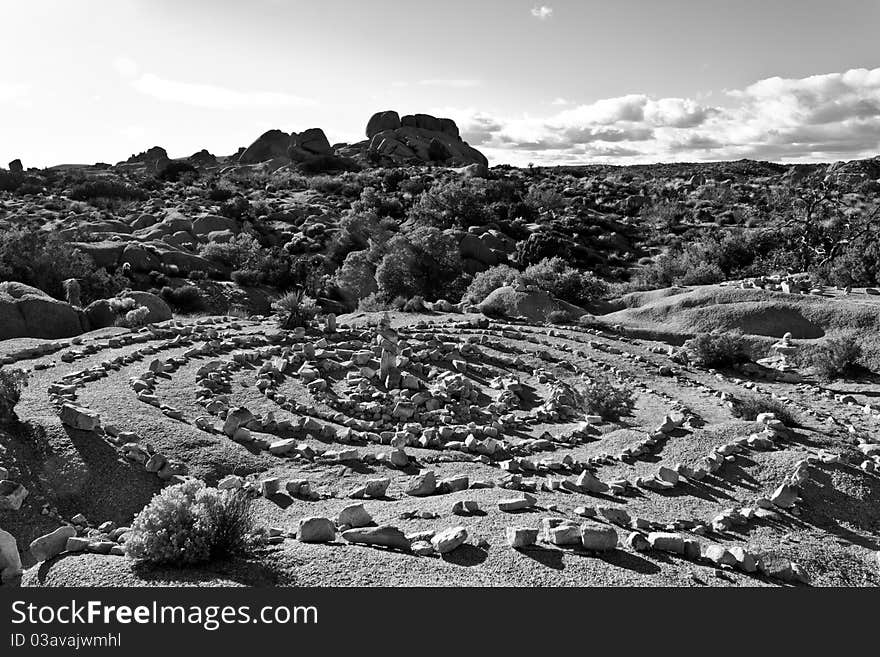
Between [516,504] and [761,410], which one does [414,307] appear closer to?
[761,410]

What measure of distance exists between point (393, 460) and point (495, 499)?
214 cm

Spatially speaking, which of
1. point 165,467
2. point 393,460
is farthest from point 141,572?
point 393,460

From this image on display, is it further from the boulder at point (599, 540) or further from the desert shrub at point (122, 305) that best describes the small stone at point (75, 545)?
the desert shrub at point (122, 305)

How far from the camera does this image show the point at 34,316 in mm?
17031

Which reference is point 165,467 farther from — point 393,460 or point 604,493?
point 604,493

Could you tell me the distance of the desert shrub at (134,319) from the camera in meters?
18.2

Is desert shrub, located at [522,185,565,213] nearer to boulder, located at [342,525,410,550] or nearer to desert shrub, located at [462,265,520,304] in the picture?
desert shrub, located at [462,265,520,304]

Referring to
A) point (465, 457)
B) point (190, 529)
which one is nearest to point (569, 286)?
point (465, 457)

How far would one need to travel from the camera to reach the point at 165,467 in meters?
8.67

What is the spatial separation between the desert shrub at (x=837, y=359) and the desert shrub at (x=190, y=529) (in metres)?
13.2

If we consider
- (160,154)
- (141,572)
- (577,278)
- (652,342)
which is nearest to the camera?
(141,572)

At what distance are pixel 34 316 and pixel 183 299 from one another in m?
8.52

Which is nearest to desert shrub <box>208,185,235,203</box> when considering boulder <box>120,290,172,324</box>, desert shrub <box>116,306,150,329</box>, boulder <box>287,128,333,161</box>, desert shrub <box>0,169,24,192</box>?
desert shrub <box>0,169,24,192</box>

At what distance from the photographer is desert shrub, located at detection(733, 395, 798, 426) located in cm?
1075
